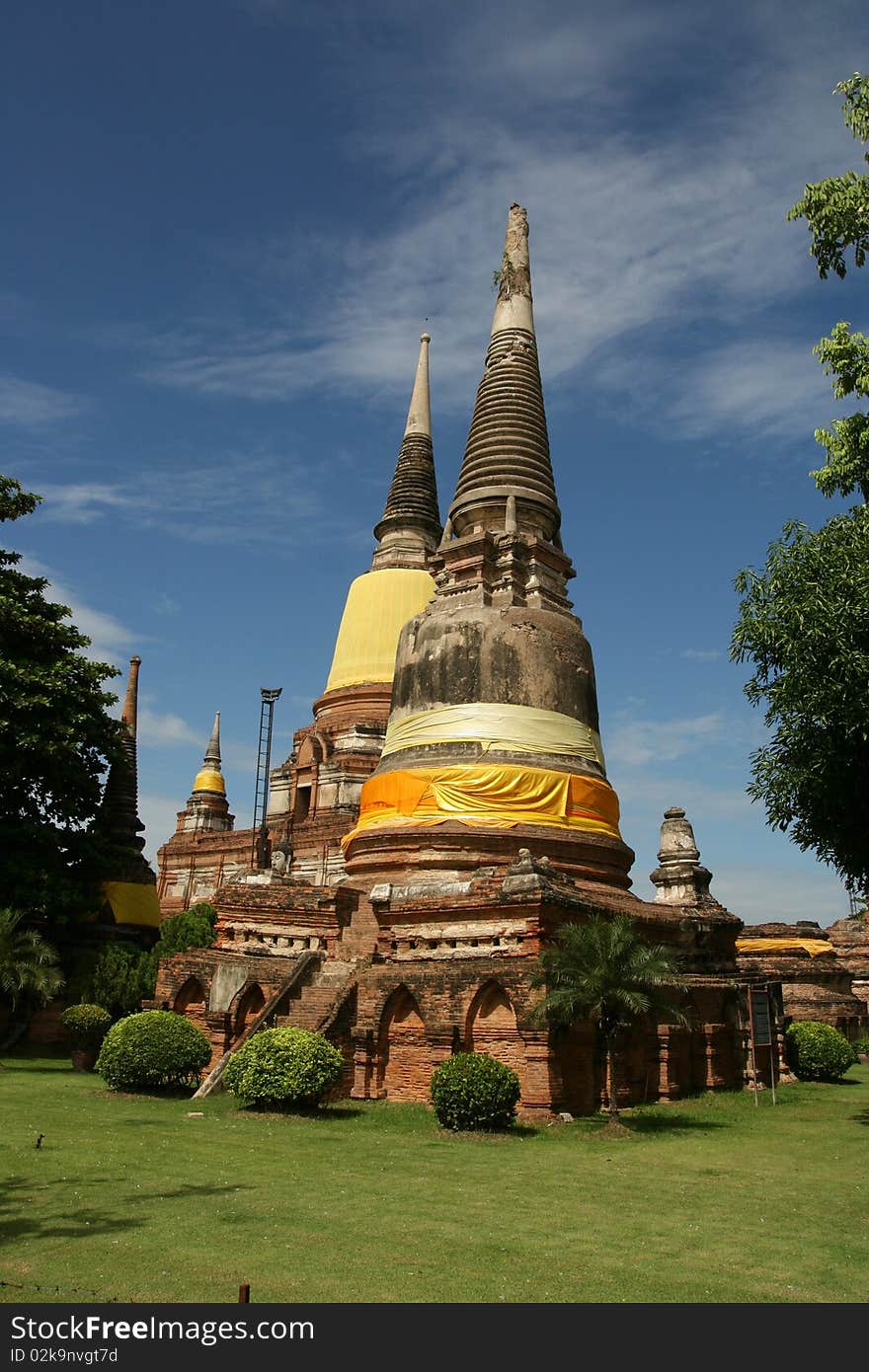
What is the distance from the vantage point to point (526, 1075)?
53.1ft

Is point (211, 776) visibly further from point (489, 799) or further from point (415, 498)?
point (489, 799)

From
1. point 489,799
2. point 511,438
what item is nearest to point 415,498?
point 511,438

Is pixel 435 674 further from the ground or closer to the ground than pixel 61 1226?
further from the ground

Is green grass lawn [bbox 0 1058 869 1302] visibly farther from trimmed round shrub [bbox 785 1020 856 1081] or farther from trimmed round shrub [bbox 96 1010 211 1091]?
trimmed round shrub [bbox 785 1020 856 1081]

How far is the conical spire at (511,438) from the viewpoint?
27609 mm

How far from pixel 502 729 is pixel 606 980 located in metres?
8.74

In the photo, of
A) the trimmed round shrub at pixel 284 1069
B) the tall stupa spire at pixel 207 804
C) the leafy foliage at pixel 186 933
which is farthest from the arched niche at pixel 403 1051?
the tall stupa spire at pixel 207 804

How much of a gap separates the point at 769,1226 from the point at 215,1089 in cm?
1089

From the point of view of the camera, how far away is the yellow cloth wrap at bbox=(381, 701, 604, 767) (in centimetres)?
2338

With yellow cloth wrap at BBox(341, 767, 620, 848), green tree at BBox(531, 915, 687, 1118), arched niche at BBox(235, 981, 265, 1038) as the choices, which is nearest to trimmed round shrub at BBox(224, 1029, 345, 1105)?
green tree at BBox(531, 915, 687, 1118)

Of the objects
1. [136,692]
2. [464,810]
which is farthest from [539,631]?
[136,692]

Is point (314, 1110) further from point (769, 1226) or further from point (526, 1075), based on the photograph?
point (769, 1226)

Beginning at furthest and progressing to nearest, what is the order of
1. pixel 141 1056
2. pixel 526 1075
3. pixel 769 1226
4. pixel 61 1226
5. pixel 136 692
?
pixel 136 692 < pixel 141 1056 < pixel 526 1075 < pixel 769 1226 < pixel 61 1226

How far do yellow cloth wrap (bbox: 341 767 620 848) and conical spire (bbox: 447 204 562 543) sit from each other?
278 inches
